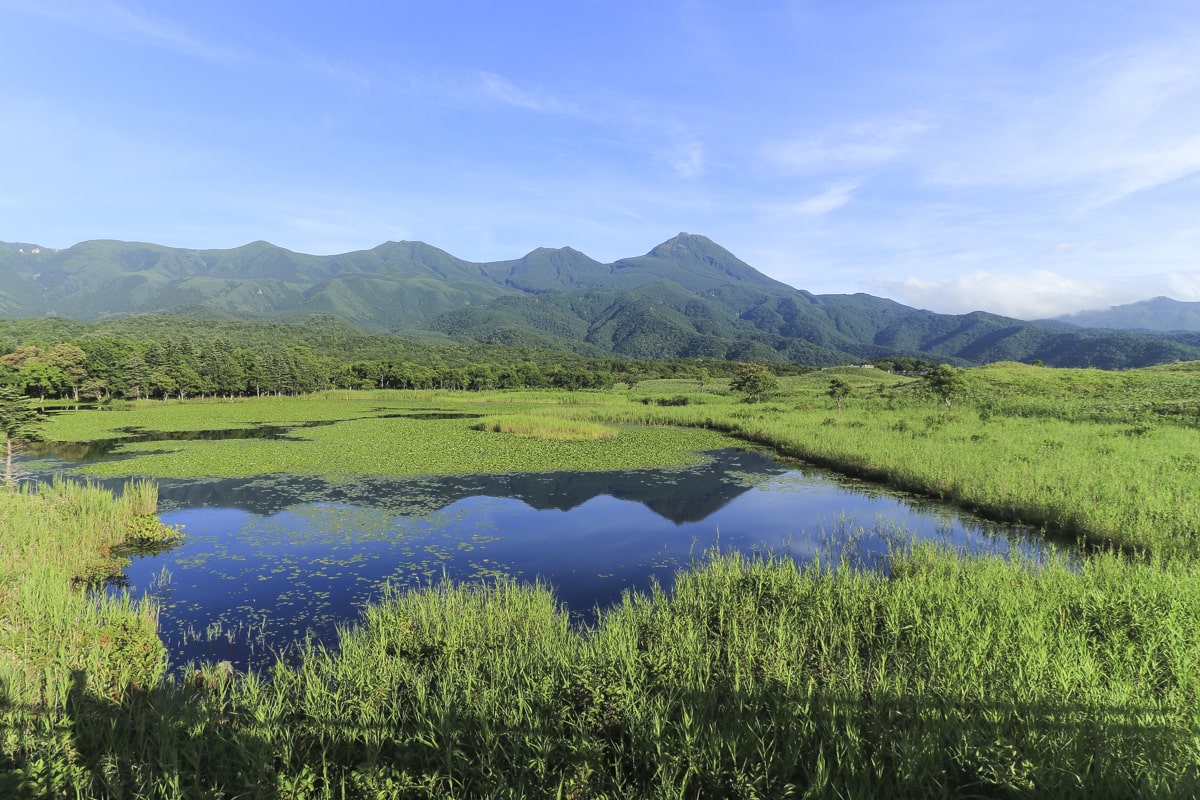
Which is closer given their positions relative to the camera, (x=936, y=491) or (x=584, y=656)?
(x=584, y=656)

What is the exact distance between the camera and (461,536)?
55.2 ft

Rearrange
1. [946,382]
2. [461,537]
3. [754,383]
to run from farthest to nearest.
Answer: [754,383]
[946,382]
[461,537]

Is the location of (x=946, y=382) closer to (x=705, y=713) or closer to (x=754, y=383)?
(x=754, y=383)

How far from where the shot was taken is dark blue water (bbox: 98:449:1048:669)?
11477 millimetres

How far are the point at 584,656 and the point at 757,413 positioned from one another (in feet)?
145

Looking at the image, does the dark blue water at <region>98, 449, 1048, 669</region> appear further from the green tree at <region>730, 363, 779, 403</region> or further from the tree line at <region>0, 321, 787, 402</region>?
the green tree at <region>730, 363, 779, 403</region>

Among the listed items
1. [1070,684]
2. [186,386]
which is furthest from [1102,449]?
[186,386]

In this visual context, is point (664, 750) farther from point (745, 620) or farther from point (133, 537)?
point (133, 537)

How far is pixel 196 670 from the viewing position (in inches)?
334

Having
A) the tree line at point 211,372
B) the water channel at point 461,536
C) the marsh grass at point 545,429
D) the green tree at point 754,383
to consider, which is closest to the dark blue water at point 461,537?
the water channel at point 461,536

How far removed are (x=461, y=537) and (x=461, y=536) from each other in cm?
11

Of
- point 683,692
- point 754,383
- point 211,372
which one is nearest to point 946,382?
point 754,383

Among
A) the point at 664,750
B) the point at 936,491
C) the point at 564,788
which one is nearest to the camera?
the point at 564,788

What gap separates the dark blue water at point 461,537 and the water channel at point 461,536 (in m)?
0.05
